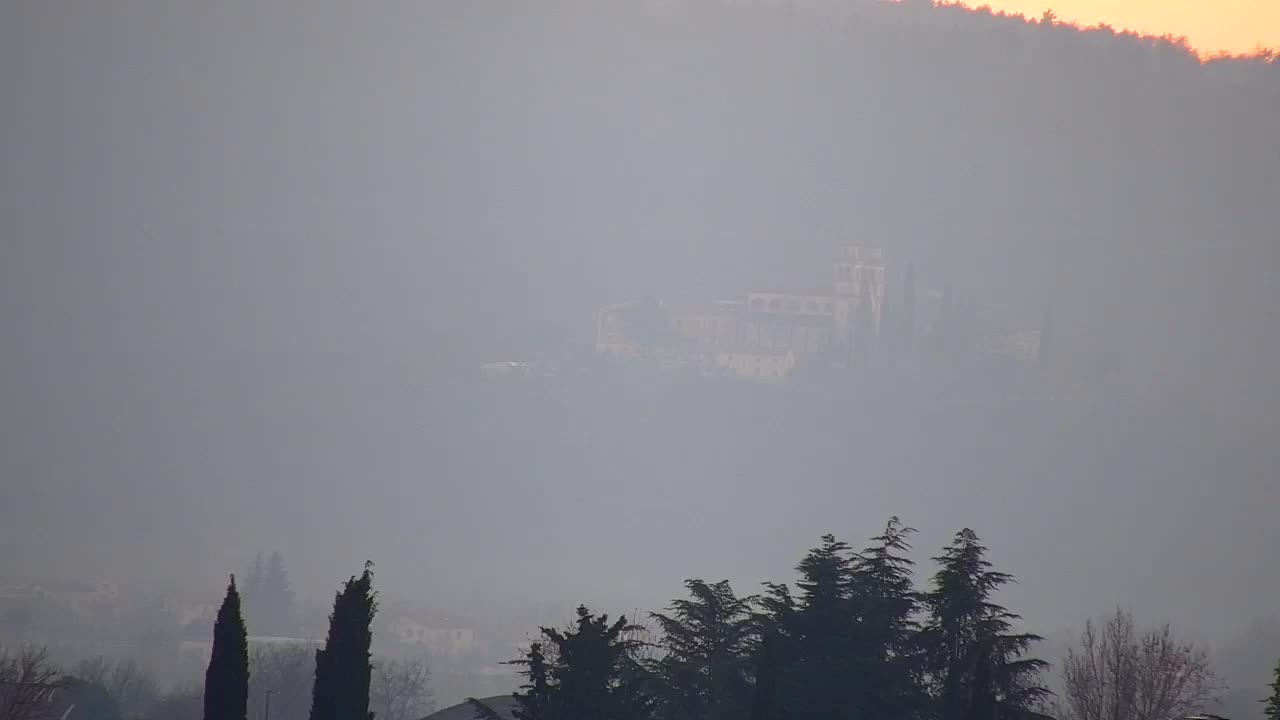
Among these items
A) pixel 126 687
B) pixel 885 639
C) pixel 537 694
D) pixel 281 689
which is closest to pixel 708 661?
pixel 885 639

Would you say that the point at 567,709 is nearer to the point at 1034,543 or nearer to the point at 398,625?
the point at 398,625

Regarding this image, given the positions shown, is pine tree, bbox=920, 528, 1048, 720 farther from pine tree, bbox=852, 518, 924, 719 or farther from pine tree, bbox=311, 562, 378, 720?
pine tree, bbox=311, 562, 378, 720

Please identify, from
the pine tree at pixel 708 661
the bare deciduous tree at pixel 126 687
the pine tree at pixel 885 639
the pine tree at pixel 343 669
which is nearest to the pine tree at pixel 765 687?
the pine tree at pixel 708 661

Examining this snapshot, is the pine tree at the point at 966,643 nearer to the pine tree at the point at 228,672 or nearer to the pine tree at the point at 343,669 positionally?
the pine tree at the point at 343,669

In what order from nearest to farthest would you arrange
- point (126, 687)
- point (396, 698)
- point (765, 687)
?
point (765, 687)
point (396, 698)
point (126, 687)

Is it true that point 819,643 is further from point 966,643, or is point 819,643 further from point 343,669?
point 343,669

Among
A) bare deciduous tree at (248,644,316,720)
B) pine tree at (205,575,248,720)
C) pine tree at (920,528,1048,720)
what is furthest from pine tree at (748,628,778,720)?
bare deciduous tree at (248,644,316,720)
